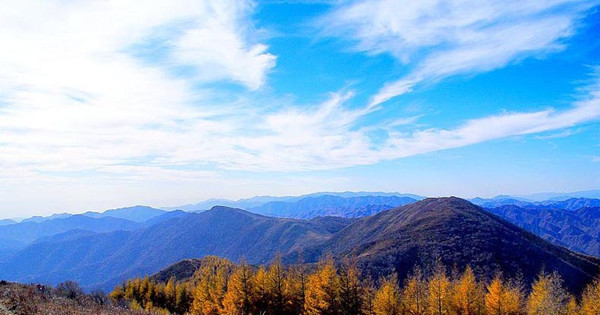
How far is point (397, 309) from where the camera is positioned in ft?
154

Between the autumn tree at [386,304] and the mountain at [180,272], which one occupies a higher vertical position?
the autumn tree at [386,304]

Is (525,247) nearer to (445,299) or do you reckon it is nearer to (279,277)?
(445,299)

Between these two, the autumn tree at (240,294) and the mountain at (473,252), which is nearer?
the autumn tree at (240,294)

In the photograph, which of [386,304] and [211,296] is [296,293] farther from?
[211,296]

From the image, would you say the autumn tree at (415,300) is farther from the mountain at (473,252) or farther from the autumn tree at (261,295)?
the mountain at (473,252)

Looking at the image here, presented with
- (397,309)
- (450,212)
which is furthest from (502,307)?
(450,212)

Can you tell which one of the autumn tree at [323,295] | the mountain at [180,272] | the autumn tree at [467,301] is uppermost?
the autumn tree at [323,295]

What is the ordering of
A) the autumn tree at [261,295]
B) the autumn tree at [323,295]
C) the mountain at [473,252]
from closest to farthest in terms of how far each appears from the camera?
1. the autumn tree at [323,295]
2. the autumn tree at [261,295]
3. the mountain at [473,252]

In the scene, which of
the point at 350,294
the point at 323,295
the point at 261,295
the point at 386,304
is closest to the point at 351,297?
the point at 350,294

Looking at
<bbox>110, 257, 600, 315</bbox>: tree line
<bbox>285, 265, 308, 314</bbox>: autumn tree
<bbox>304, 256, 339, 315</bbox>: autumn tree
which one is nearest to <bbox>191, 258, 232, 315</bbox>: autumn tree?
<bbox>110, 257, 600, 315</bbox>: tree line

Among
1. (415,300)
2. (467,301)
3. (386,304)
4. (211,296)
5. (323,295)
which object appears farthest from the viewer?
(211,296)

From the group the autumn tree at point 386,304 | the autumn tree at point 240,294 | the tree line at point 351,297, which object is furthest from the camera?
the autumn tree at point 240,294

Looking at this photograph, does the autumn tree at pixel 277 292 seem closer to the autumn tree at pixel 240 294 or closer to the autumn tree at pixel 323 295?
the autumn tree at pixel 240 294

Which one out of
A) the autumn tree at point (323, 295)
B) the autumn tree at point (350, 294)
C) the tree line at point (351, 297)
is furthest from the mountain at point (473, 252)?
the autumn tree at point (350, 294)
